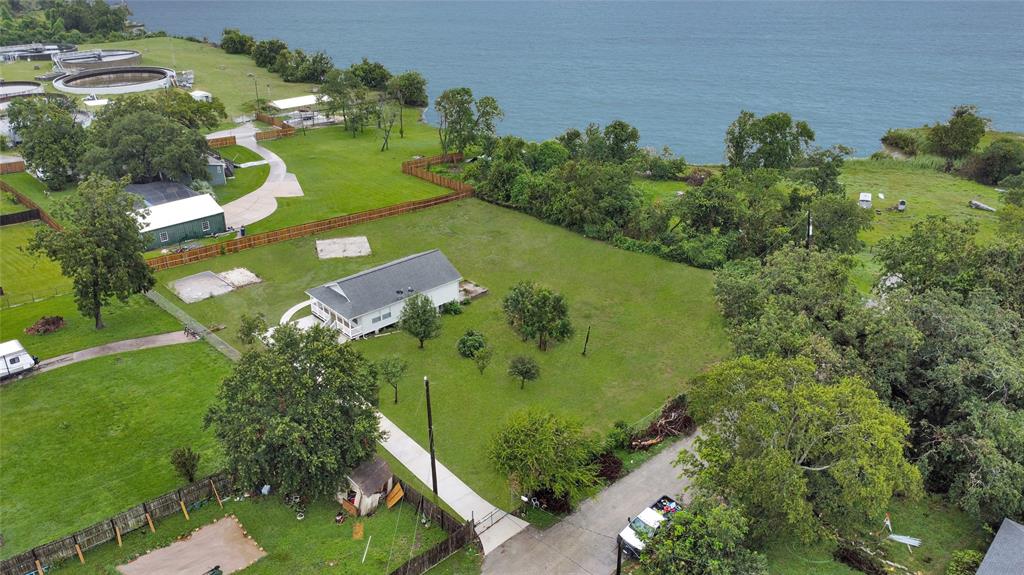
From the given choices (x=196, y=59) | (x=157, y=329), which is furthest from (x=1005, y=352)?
(x=196, y=59)

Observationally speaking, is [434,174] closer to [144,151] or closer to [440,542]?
[144,151]

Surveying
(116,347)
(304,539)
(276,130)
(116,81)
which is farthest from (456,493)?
(116,81)

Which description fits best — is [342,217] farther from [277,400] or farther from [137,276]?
[277,400]

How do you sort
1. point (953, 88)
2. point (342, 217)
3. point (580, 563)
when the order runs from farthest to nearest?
point (953, 88) → point (342, 217) → point (580, 563)

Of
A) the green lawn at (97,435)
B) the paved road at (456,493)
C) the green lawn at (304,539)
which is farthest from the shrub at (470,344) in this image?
the green lawn at (97,435)

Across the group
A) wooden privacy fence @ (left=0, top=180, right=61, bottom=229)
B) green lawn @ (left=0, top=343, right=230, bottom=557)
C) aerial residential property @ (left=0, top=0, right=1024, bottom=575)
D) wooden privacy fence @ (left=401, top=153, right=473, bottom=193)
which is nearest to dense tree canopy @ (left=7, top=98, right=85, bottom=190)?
aerial residential property @ (left=0, top=0, right=1024, bottom=575)

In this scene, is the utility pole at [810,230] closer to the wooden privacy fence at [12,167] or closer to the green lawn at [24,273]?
the green lawn at [24,273]

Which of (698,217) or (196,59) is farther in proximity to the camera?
(196,59)
